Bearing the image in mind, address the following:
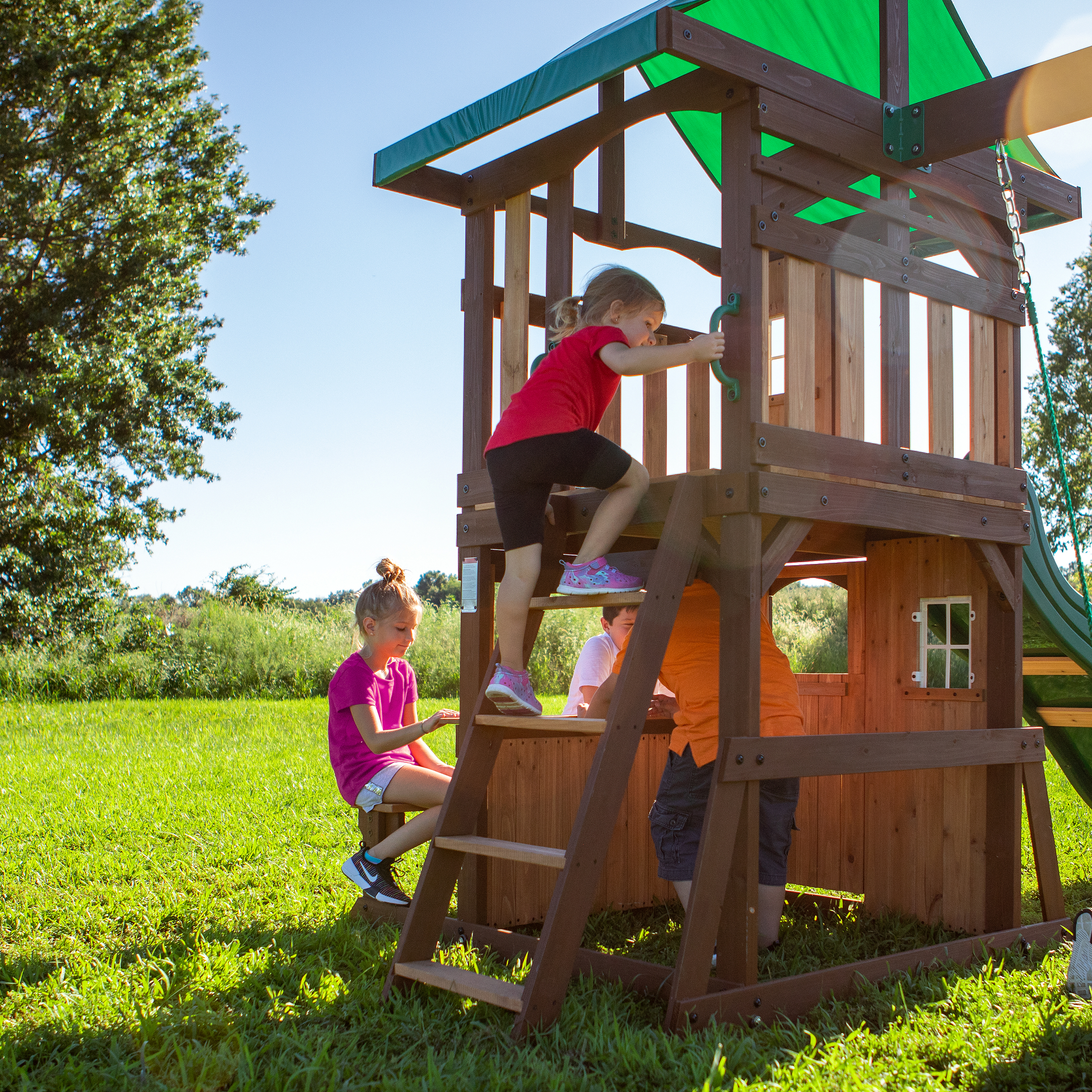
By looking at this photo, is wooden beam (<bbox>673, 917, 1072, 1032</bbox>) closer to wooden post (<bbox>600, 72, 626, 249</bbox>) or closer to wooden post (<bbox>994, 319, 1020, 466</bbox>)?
wooden post (<bbox>994, 319, 1020, 466</bbox>)

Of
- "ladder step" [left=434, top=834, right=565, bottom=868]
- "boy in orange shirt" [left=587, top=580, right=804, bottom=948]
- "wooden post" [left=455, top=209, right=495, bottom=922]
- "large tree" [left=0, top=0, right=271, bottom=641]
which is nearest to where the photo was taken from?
"ladder step" [left=434, top=834, right=565, bottom=868]

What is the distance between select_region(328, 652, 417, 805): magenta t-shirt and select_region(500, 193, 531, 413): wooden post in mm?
1311

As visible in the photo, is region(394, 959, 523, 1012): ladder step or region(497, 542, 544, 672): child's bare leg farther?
region(497, 542, 544, 672): child's bare leg

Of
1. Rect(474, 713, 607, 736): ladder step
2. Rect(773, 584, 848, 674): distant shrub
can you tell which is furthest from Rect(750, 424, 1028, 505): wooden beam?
Rect(773, 584, 848, 674): distant shrub

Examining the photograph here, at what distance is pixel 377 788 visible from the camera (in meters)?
4.85

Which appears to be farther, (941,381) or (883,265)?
(941,381)

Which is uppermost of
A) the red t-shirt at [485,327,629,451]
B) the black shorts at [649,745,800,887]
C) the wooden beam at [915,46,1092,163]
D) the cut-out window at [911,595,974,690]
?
the wooden beam at [915,46,1092,163]

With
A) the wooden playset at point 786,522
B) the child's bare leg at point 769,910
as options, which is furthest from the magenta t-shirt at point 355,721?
the child's bare leg at point 769,910

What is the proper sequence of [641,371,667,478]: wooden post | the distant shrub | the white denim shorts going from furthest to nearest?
1. the distant shrub
2. [641,371,667,478]: wooden post
3. the white denim shorts

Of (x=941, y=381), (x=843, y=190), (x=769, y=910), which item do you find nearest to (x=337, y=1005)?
(x=769, y=910)

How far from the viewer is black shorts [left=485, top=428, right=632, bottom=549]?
13.1 feet

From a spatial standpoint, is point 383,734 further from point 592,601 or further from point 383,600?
point 592,601

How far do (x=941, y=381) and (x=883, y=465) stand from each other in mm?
595

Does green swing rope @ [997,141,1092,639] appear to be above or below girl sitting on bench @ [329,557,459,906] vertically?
above
